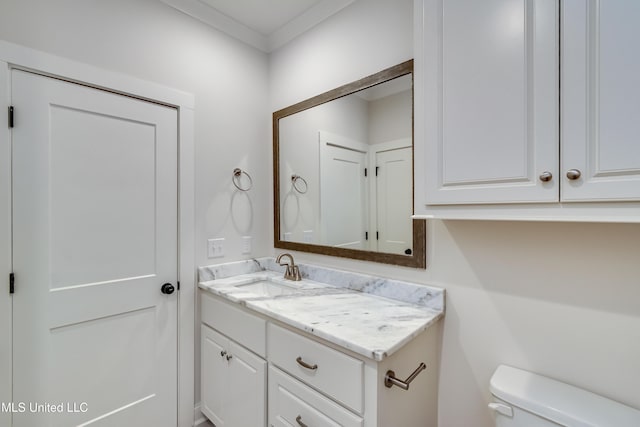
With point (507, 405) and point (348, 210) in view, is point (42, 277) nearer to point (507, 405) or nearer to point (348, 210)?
point (348, 210)

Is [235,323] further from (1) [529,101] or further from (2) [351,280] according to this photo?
(1) [529,101]

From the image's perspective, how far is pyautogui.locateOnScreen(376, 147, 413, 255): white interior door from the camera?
4.70 ft

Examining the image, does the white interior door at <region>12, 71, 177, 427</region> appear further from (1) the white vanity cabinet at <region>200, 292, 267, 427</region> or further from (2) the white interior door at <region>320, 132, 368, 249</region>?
(2) the white interior door at <region>320, 132, 368, 249</region>

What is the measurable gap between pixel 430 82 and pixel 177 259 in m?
1.59

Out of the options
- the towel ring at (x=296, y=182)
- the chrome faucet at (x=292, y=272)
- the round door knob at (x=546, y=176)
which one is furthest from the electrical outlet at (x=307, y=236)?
the round door knob at (x=546, y=176)

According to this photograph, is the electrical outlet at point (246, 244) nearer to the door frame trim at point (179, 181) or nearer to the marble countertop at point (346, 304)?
the marble countertop at point (346, 304)

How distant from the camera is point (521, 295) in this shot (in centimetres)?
115

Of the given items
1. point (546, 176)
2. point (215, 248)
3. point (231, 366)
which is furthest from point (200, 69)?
point (546, 176)

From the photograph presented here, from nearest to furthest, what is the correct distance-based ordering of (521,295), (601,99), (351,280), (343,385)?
(601,99)
(343,385)
(521,295)
(351,280)

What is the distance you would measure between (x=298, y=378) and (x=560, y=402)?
91 cm

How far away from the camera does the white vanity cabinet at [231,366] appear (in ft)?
4.58

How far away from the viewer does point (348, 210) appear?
172 cm

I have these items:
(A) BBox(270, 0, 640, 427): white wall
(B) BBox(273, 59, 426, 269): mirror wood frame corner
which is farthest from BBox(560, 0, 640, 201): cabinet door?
(B) BBox(273, 59, 426, 269): mirror wood frame corner

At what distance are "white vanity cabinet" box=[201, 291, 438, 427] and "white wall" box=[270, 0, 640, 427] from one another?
0.16 meters
